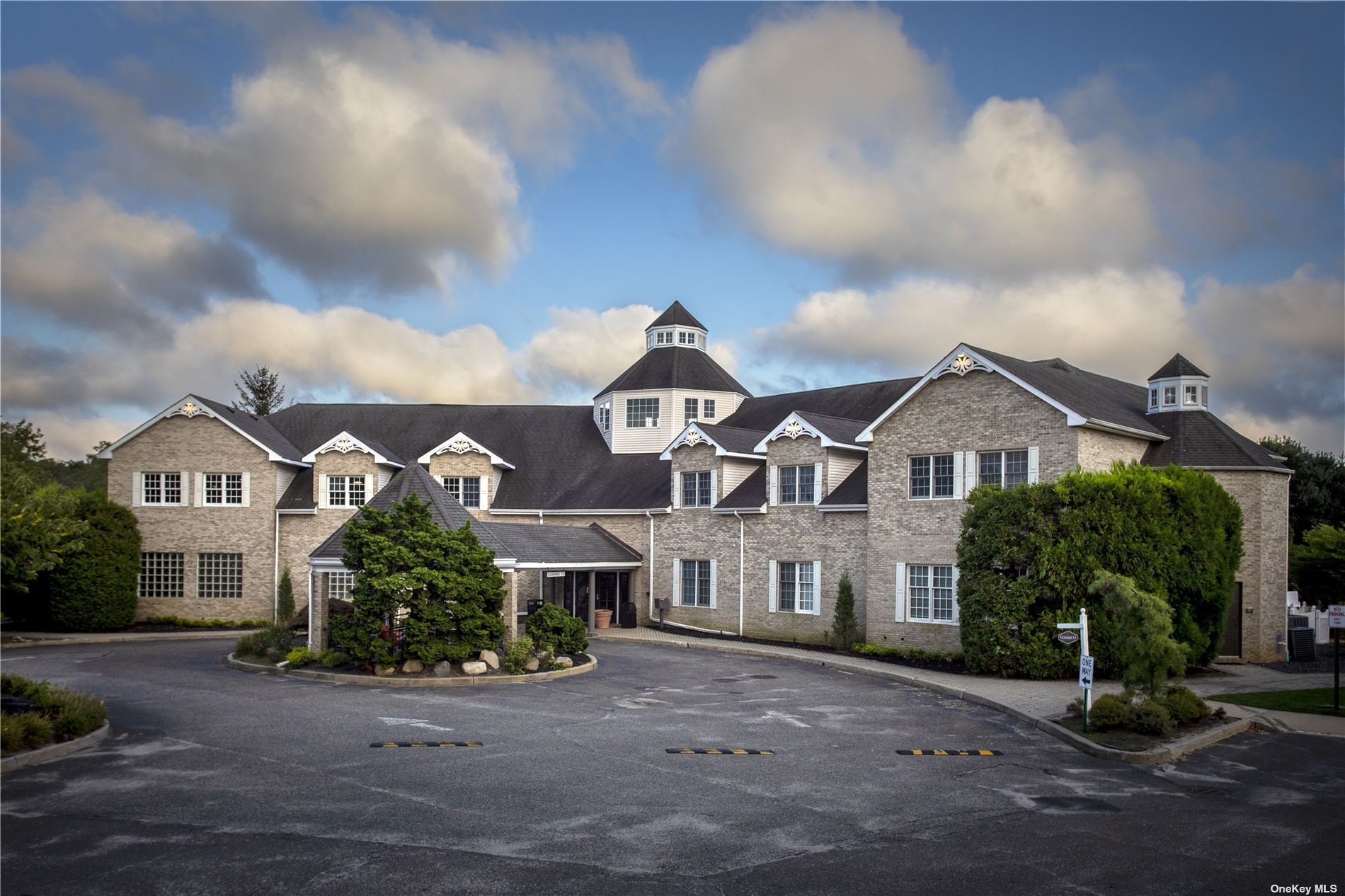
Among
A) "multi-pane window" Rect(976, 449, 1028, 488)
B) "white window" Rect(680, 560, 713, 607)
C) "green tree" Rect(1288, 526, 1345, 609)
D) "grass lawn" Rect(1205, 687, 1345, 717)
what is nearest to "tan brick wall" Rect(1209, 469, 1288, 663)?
"grass lawn" Rect(1205, 687, 1345, 717)

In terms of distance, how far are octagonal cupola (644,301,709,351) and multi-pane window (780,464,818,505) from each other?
1481 cm

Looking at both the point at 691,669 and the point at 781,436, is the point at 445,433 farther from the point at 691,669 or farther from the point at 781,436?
the point at 691,669

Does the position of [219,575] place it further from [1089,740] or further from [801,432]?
[1089,740]

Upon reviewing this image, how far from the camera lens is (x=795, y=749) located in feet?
52.9

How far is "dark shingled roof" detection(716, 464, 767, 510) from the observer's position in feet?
117

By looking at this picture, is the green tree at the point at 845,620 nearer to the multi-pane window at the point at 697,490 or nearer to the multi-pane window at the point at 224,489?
the multi-pane window at the point at 697,490

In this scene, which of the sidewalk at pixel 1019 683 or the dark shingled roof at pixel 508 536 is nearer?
the sidewalk at pixel 1019 683

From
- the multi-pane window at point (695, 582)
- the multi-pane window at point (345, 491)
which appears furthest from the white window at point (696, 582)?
the multi-pane window at point (345, 491)

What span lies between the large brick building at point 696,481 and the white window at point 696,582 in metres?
0.09

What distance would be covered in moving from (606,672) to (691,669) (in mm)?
2486

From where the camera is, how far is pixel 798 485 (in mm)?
34750

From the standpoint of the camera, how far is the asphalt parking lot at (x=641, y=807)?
9.70 m

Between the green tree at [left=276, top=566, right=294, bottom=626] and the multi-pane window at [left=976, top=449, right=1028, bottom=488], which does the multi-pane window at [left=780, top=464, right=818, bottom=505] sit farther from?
the green tree at [left=276, top=566, right=294, bottom=626]

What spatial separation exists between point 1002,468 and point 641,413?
20118 millimetres
